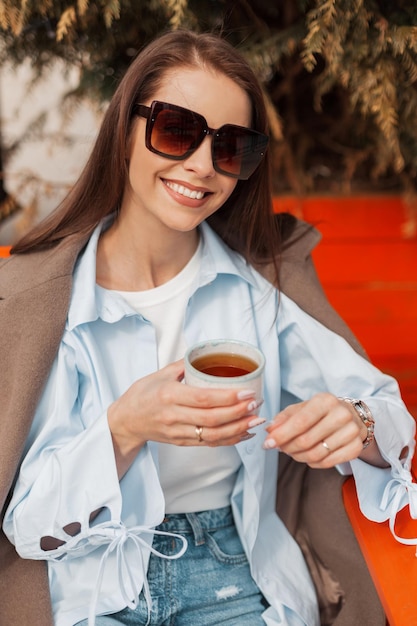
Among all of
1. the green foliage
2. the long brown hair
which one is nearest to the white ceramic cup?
the long brown hair

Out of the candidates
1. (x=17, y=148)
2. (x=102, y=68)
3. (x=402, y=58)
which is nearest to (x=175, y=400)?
(x=402, y=58)

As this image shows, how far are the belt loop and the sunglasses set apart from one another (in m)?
0.79

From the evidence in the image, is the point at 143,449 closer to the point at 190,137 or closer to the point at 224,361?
the point at 224,361

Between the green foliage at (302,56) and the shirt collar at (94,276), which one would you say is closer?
the shirt collar at (94,276)

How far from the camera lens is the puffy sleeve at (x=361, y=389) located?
1.47 meters

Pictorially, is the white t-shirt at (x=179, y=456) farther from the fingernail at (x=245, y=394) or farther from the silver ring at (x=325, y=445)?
the fingernail at (x=245, y=394)

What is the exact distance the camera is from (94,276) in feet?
5.03

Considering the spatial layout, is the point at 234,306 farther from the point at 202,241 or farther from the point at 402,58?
the point at 402,58

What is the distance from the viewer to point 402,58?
198cm

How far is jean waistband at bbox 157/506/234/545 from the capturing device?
5.16ft

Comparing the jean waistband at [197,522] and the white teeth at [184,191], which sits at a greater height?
the white teeth at [184,191]

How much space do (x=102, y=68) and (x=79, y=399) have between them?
4.42 feet

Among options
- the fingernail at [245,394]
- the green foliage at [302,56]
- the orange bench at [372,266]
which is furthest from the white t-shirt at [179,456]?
the orange bench at [372,266]

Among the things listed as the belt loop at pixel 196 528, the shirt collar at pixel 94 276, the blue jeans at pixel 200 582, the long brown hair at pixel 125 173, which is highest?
the long brown hair at pixel 125 173
